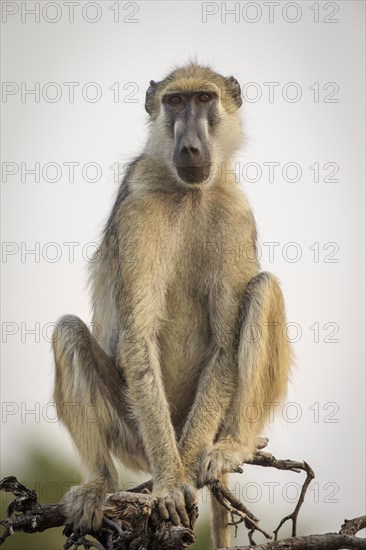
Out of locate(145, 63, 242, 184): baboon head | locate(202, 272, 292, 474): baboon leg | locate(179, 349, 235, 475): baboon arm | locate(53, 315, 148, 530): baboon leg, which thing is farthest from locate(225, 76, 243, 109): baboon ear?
locate(53, 315, 148, 530): baboon leg

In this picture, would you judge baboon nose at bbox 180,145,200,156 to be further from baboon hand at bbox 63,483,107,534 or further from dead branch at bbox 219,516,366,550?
dead branch at bbox 219,516,366,550

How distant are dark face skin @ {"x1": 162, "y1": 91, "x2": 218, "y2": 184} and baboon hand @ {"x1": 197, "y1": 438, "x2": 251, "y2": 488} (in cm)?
253

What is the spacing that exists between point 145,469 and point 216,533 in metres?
0.98

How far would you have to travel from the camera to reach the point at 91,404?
26.5 ft

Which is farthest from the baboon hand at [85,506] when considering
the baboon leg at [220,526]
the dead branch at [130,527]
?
the baboon leg at [220,526]

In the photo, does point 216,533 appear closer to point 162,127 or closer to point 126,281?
point 126,281

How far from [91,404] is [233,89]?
11.9ft

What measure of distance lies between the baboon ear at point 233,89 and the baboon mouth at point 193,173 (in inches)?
47.4

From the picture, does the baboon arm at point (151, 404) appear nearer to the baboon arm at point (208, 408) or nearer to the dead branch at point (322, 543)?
the baboon arm at point (208, 408)

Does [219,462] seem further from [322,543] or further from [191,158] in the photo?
[191,158]

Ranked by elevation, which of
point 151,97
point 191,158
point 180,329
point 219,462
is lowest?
point 219,462

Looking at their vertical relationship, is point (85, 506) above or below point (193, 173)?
below

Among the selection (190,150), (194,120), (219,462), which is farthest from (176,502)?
(194,120)

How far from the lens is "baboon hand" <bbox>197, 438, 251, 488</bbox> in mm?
7684
